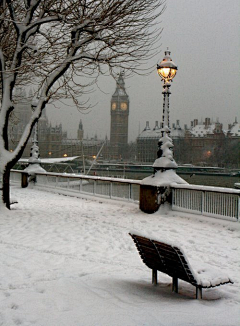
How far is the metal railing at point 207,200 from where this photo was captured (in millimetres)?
11402

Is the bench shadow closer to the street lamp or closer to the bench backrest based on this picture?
the bench backrest

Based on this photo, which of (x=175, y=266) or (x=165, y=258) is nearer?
(x=175, y=266)

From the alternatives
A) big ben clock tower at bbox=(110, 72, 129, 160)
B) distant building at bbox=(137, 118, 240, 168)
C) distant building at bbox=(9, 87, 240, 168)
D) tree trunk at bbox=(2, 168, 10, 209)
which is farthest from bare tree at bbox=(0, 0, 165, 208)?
big ben clock tower at bbox=(110, 72, 129, 160)

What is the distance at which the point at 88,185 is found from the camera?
2052 cm

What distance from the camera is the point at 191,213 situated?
12.9 metres

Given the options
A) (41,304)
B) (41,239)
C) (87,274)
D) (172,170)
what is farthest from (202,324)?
(172,170)

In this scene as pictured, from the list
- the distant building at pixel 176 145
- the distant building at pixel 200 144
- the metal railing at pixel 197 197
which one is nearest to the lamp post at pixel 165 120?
the metal railing at pixel 197 197

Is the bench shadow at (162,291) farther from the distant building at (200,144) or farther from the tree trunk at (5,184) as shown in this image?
the distant building at (200,144)

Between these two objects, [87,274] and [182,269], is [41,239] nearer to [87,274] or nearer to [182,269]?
[87,274]

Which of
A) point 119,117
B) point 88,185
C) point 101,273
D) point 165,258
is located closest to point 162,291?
point 165,258

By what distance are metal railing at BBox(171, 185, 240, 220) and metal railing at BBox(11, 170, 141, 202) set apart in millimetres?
2075

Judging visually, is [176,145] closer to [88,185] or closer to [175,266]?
[88,185]

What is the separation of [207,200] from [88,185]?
30.3ft

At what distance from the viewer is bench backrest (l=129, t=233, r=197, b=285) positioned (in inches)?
197
